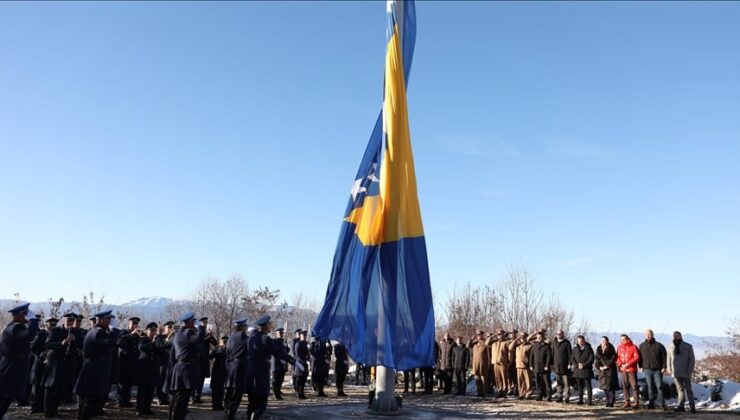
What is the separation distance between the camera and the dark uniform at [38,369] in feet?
39.6

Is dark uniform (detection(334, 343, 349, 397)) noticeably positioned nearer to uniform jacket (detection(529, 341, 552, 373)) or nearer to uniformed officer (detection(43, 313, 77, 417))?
uniform jacket (detection(529, 341, 552, 373))

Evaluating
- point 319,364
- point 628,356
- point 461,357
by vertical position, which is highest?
point 628,356

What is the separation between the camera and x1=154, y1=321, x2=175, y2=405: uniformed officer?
13.2 metres

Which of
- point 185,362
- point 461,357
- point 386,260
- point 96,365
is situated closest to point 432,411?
point 386,260

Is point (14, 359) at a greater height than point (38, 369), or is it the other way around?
point (14, 359)

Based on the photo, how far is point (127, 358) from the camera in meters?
13.0

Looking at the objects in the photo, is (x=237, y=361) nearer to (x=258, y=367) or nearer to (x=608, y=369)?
(x=258, y=367)

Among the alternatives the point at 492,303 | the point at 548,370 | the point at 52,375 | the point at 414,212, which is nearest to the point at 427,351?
the point at 414,212

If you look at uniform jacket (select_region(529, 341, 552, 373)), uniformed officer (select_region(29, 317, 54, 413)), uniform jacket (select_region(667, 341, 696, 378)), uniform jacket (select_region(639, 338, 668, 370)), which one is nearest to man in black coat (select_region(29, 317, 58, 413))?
uniformed officer (select_region(29, 317, 54, 413))

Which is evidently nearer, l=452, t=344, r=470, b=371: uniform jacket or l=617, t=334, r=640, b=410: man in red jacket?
l=617, t=334, r=640, b=410: man in red jacket

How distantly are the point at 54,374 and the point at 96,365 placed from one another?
169 cm

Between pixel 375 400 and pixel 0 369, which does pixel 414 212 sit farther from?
→ pixel 0 369

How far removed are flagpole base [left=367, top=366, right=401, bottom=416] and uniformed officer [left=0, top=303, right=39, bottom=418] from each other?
22.1ft

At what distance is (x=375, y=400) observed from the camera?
12.6 metres
